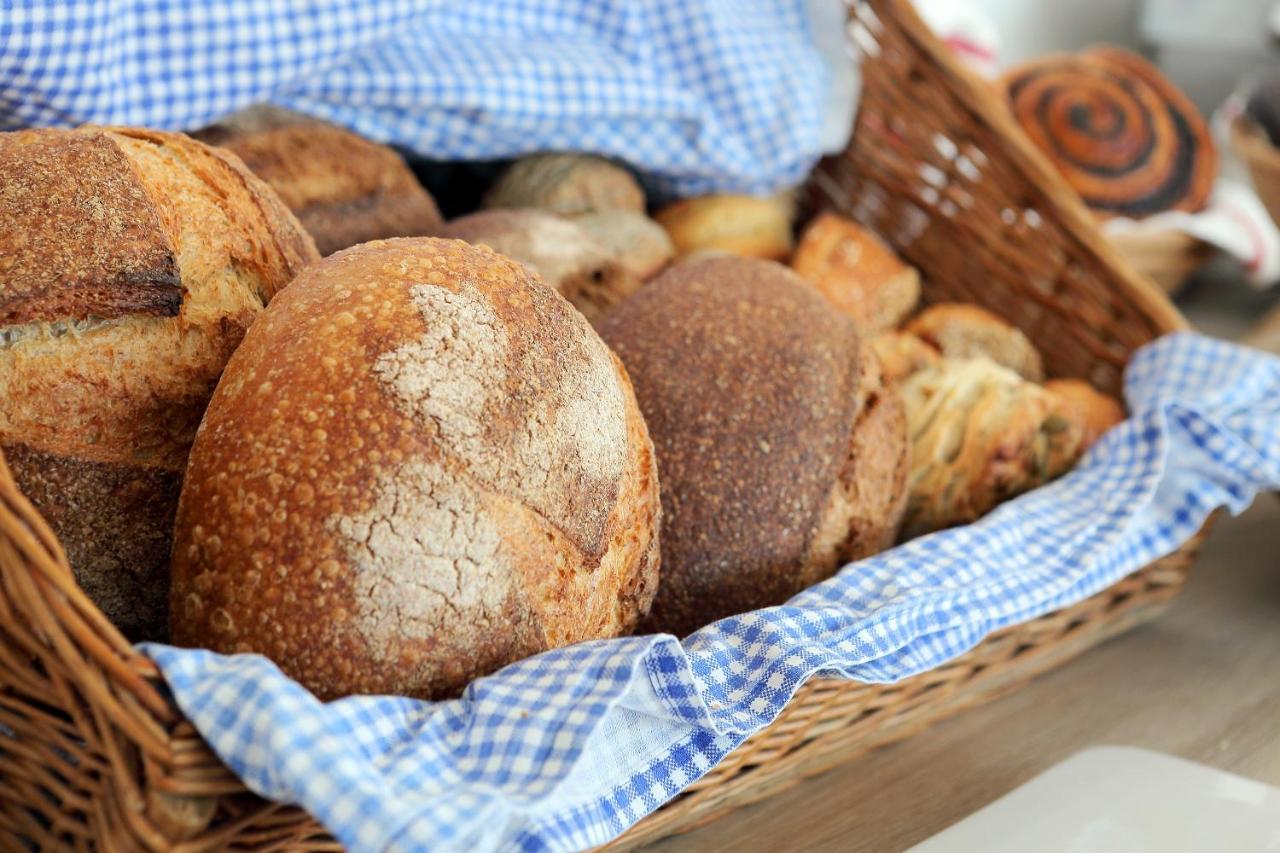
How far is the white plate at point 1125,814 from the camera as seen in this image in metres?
0.82

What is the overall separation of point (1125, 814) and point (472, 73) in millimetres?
974

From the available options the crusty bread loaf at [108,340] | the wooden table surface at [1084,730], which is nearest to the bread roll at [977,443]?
the wooden table surface at [1084,730]

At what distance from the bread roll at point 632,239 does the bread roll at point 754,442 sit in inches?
9.5

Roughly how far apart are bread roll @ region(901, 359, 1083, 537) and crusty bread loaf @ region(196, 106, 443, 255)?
0.54 m

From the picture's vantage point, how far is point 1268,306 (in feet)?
7.29

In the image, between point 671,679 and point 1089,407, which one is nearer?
point 671,679

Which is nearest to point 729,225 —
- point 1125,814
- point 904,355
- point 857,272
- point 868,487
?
point 857,272

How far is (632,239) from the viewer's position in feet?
4.40

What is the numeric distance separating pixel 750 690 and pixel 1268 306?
73.5 inches

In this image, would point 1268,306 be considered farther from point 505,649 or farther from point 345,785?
point 345,785

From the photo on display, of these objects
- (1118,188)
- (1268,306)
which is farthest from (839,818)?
(1268,306)

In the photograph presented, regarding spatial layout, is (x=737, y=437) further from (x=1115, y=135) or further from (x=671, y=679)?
(x=1115, y=135)

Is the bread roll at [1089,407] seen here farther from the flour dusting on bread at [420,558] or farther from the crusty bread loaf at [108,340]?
the crusty bread loaf at [108,340]

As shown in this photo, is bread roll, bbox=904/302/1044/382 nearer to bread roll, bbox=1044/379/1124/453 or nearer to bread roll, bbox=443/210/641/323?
bread roll, bbox=1044/379/1124/453
